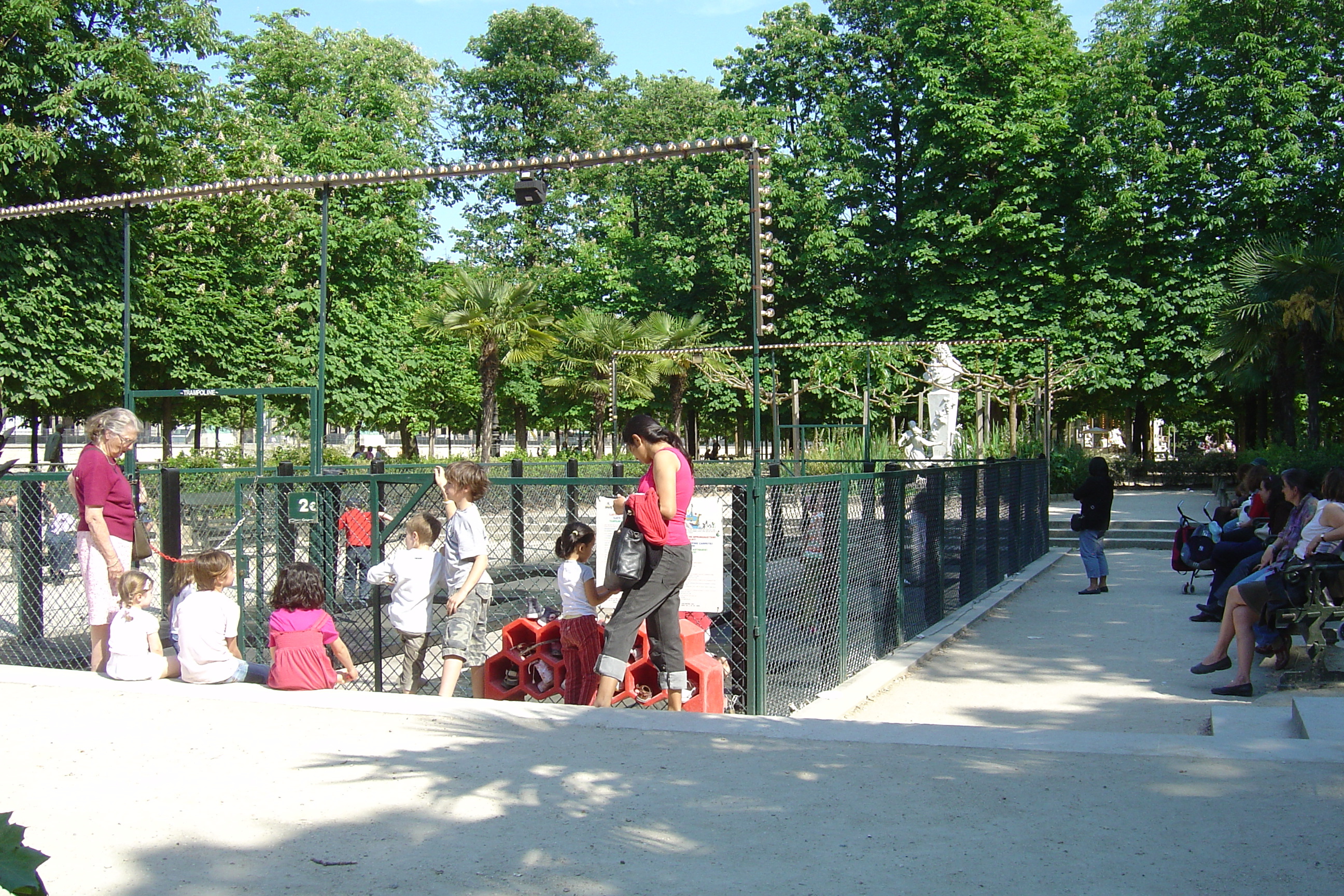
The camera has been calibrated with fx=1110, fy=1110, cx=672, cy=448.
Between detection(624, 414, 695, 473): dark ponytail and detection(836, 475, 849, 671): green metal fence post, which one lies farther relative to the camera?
detection(836, 475, 849, 671): green metal fence post

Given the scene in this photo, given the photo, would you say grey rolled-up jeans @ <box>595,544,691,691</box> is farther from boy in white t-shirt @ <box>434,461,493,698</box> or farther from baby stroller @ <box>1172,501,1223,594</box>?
baby stroller @ <box>1172,501,1223,594</box>

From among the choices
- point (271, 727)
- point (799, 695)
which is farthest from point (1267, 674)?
point (271, 727)

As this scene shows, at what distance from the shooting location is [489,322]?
29562mm

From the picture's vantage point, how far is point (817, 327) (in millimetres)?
35969

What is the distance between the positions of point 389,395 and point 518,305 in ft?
14.3

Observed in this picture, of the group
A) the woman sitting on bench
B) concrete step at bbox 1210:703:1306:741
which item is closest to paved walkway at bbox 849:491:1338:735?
the woman sitting on bench

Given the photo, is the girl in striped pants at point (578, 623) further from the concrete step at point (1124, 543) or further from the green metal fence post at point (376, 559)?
the concrete step at point (1124, 543)

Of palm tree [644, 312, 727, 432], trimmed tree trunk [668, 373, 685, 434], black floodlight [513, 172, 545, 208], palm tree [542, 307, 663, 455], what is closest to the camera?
black floodlight [513, 172, 545, 208]

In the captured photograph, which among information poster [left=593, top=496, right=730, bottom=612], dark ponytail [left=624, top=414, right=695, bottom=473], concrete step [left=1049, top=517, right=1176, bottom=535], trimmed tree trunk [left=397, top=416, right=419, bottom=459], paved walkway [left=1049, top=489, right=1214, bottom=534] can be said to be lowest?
concrete step [left=1049, top=517, right=1176, bottom=535]

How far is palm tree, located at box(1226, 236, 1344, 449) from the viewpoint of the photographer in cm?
2181

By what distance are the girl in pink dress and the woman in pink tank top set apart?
66.9 inches

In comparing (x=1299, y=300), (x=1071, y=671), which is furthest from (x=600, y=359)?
(x=1071, y=671)

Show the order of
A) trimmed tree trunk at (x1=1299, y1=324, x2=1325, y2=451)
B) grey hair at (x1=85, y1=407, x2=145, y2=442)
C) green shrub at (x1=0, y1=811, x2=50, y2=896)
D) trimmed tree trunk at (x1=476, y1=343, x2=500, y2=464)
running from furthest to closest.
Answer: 1. trimmed tree trunk at (x1=476, y1=343, x2=500, y2=464)
2. trimmed tree trunk at (x1=1299, y1=324, x2=1325, y2=451)
3. grey hair at (x1=85, y1=407, x2=145, y2=442)
4. green shrub at (x1=0, y1=811, x2=50, y2=896)

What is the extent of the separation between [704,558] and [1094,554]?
24.4 ft
